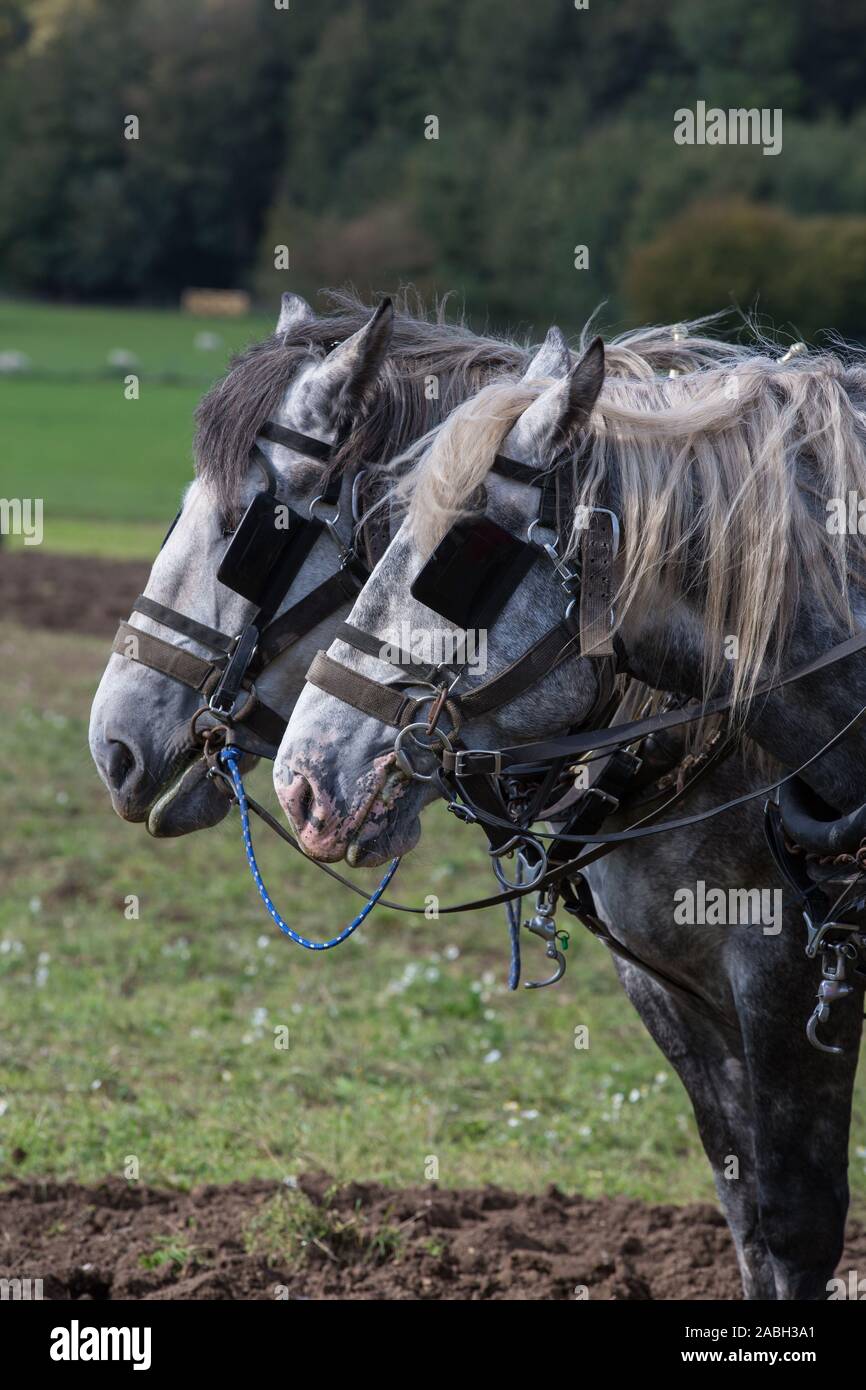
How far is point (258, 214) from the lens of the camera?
7156cm

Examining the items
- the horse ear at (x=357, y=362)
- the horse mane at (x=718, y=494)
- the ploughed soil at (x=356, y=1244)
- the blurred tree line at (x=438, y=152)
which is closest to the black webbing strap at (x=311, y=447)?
the horse ear at (x=357, y=362)

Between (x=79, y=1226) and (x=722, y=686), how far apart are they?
8.98ft

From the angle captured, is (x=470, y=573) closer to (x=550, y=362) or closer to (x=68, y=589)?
(x=550, y=362)

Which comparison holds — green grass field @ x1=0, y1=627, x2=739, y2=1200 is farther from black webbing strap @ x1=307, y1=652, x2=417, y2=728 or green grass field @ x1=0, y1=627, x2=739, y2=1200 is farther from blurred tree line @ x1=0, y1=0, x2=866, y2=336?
blurred tree line @ x1=0, y1=0, x2=866, y2=336

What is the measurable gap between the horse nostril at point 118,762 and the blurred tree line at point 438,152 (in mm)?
35765

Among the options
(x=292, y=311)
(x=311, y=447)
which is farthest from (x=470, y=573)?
(x=292, y=311)

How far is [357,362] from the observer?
143 inches

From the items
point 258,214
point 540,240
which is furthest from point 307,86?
point 540,240

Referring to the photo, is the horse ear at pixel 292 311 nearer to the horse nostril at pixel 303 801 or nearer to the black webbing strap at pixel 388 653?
the black webbing strap at pixel 388 653

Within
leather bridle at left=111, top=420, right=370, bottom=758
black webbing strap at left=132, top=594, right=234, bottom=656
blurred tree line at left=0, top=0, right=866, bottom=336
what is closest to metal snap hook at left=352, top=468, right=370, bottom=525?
leather bridle at left=111, top=420, right=370, bottom=758

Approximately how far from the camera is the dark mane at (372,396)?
369 cm

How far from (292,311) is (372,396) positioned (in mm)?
650

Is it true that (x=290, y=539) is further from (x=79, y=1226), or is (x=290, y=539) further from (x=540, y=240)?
(x=540, y=240)

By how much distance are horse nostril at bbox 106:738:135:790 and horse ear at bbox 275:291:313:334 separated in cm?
117
